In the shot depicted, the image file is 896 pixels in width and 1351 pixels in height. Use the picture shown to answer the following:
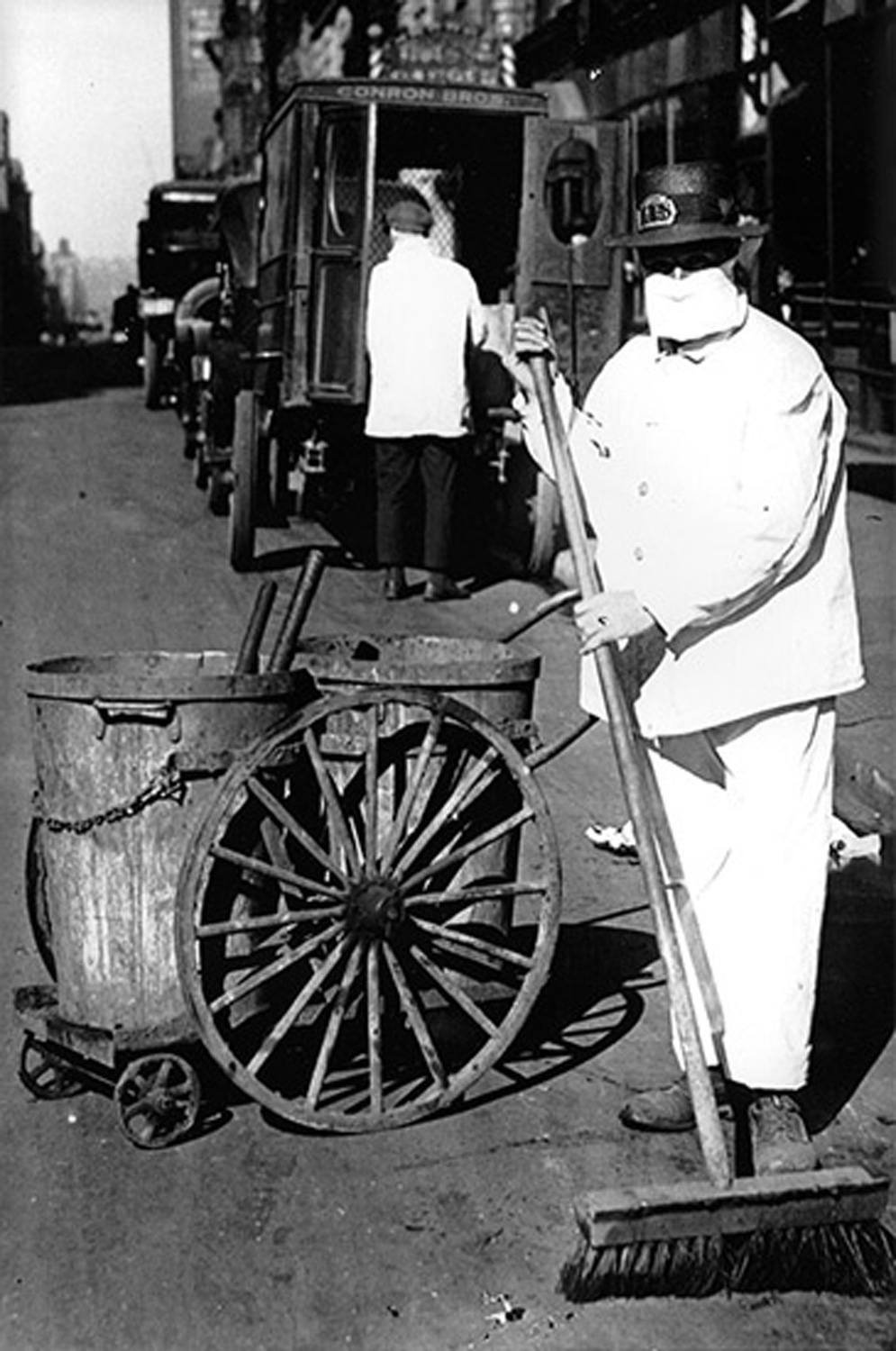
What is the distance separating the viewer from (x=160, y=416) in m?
22.2

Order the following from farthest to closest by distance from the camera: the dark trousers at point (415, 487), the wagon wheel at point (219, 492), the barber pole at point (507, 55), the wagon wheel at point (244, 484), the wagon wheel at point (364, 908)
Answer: the barber pole at point (507, 55)
the wagon wheel at point (219, 492)
the wagon wheel at point (244, 484)
the dark trousers at point (415, 487)
the wagon wheel at point (364, 908)

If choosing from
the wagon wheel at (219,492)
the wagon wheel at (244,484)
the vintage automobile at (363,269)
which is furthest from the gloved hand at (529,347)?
the wagon wheel at (219,492)

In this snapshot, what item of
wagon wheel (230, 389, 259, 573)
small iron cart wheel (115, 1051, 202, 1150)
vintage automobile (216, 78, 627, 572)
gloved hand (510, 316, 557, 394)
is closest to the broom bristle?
small iron cart wheel (115, 1051, 202, 1150)

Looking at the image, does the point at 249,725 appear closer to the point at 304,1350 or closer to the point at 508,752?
the point at 508,752

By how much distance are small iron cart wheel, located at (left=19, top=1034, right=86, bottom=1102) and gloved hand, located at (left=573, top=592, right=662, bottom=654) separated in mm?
1614

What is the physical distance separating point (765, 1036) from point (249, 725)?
1269mm

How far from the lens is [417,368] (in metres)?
10.3

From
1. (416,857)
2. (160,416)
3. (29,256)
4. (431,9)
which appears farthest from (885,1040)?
(29,256)

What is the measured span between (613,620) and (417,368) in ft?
21.9

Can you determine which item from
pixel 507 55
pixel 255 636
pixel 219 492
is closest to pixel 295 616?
pixel 255 636

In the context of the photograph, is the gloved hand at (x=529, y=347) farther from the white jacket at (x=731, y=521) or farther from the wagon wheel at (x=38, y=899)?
the wagon wheel at (x=38, y=899)

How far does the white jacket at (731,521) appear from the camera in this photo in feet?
12.2

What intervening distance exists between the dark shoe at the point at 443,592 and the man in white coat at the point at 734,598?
6.72 meters

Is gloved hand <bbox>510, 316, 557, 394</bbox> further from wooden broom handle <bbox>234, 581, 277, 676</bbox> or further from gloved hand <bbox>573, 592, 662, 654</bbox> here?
wooden broom handle <bbox>234, 581, 277, 676</bbox>
